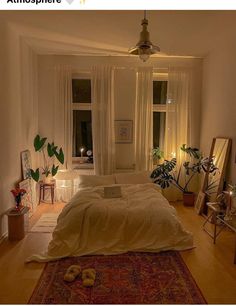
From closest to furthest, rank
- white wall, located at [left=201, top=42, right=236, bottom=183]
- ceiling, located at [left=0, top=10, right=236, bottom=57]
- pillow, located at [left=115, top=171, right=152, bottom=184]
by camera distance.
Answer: ceiling, located at [left=0, top=10, right=236, bottom=57] < white wall, located at [left=201, top=42, right=236, bottom=183] < pillow, located at [left=115, top=171, right=152, bottom=184]

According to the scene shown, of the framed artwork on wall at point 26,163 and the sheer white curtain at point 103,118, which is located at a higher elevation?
the sheer white curtain at point 103,118

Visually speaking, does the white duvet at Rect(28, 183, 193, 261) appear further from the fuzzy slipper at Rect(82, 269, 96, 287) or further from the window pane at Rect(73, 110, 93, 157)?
the window pane at Rect(73, 110, 93, 157)

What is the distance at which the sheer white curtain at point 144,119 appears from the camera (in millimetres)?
5273

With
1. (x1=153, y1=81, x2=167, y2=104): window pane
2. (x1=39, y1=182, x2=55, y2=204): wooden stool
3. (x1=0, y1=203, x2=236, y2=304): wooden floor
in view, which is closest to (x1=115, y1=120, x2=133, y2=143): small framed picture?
(x1=153, y1=81, x2=167, y2=104): window pane

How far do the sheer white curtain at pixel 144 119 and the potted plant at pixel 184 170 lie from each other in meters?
0.37

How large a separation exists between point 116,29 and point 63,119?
7.07ft

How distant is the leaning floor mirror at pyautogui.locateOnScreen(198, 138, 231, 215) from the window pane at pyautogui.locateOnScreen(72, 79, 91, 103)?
2.71 metres

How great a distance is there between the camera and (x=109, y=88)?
5.23m

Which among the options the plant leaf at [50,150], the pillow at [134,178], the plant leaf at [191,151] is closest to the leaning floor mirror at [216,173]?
the plant leaf at [191,151]

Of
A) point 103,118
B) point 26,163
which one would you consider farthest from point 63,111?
point 26,163

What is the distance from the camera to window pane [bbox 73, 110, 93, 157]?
5.46m

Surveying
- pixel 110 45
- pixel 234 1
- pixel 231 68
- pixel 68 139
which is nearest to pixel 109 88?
pixel 110 45

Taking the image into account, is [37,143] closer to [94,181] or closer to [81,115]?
[81,115]

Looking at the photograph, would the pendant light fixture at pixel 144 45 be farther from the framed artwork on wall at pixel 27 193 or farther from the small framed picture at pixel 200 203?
the small framed picture at pixel 200 203
